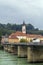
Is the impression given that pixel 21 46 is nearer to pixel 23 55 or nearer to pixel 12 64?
pixel 23 55

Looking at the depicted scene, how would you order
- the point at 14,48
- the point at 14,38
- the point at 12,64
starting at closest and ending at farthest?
1. the point at 12,64
2. the point at 14,48
3. the point at 14,38

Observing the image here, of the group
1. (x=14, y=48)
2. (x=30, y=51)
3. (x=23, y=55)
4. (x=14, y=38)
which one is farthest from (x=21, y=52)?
(x=14, y=38)

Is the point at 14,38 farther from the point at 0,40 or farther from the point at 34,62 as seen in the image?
the point at 34,62

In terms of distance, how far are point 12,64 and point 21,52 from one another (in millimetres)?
17523

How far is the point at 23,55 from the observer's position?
219ft

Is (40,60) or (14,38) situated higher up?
(14,38)

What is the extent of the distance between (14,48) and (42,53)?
39.5 metres

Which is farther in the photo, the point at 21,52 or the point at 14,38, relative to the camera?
the point at 14,38

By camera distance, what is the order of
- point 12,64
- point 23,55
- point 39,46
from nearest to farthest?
point 12,64
point 39,46
point 23,55

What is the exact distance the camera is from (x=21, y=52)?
2672 inches

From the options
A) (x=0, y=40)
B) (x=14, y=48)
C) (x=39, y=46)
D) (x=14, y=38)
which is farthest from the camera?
(x=0, y=40)

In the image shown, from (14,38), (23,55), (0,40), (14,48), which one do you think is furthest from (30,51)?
(0,40)

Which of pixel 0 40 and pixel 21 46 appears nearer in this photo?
pixel 21 46

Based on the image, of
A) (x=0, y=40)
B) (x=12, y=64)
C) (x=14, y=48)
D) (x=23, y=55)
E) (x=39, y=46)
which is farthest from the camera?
(x=0, y=40)
